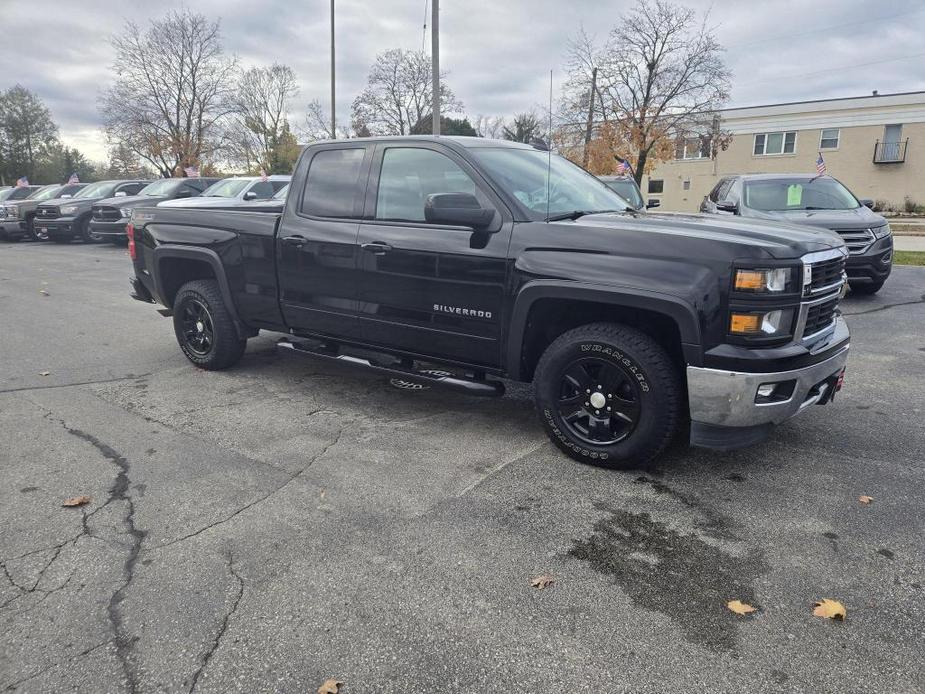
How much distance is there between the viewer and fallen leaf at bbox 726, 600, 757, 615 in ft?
8.36

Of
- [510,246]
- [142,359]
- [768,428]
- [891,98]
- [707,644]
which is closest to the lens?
[707,644]

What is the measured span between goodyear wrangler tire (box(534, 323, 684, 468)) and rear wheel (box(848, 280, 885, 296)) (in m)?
6.96

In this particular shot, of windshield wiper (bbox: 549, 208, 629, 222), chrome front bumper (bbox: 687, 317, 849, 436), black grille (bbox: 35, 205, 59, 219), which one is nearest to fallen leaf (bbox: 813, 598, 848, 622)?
chrome front bumper (bbox: 687, 317, 849, 436)

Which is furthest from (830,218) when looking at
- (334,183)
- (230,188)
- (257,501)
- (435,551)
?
(230,188)

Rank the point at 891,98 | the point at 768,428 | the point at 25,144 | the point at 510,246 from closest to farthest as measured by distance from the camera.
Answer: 1. the point at 768,428
2. the point at 510,246
3. the point at 891,98
4. the point at 25,144

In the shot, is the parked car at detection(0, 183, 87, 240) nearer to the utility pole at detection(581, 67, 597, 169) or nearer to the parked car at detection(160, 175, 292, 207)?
the parked car at detection(160, 175, 292, 207)

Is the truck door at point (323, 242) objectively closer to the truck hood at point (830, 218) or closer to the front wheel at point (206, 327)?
the front wheel at point (206, 327)

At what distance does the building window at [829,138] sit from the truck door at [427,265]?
144 ft

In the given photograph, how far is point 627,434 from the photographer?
3678 millimetres

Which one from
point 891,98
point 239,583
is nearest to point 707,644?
point 239,583

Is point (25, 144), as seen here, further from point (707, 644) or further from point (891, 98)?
point (707, 644)

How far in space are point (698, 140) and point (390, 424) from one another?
107 feet

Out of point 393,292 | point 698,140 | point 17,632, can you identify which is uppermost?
point 698,140

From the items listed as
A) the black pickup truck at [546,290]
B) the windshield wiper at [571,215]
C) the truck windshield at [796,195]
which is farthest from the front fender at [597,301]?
the truck windshield at [796,195]
